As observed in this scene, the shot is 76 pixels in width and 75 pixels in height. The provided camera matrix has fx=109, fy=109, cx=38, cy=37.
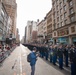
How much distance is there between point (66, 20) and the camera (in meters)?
37.3

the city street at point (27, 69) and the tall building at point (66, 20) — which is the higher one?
the tall building at point (66, 20)

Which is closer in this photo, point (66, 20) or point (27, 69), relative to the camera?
point (27, 69)

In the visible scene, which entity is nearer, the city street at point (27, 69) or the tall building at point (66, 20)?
the city street at point (27, 69)

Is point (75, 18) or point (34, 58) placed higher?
point (75, 18)

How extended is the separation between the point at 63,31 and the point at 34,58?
33191mm

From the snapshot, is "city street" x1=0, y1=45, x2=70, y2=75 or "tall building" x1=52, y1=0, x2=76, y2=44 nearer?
"city street" x1=0, y1=45, x2=70, y2=75

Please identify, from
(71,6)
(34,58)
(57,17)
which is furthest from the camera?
(57,17)

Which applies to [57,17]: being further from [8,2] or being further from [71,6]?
[8,2]

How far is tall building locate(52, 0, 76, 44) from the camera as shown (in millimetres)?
32438

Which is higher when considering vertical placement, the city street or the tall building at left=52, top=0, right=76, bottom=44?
the tall building at left=52, top=0, right=76, bottom=44

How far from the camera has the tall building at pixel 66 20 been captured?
3244cm

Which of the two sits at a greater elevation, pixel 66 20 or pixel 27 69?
pixel 66 20

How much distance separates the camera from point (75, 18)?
3133cm

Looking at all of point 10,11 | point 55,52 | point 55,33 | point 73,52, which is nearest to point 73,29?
point 55,33
